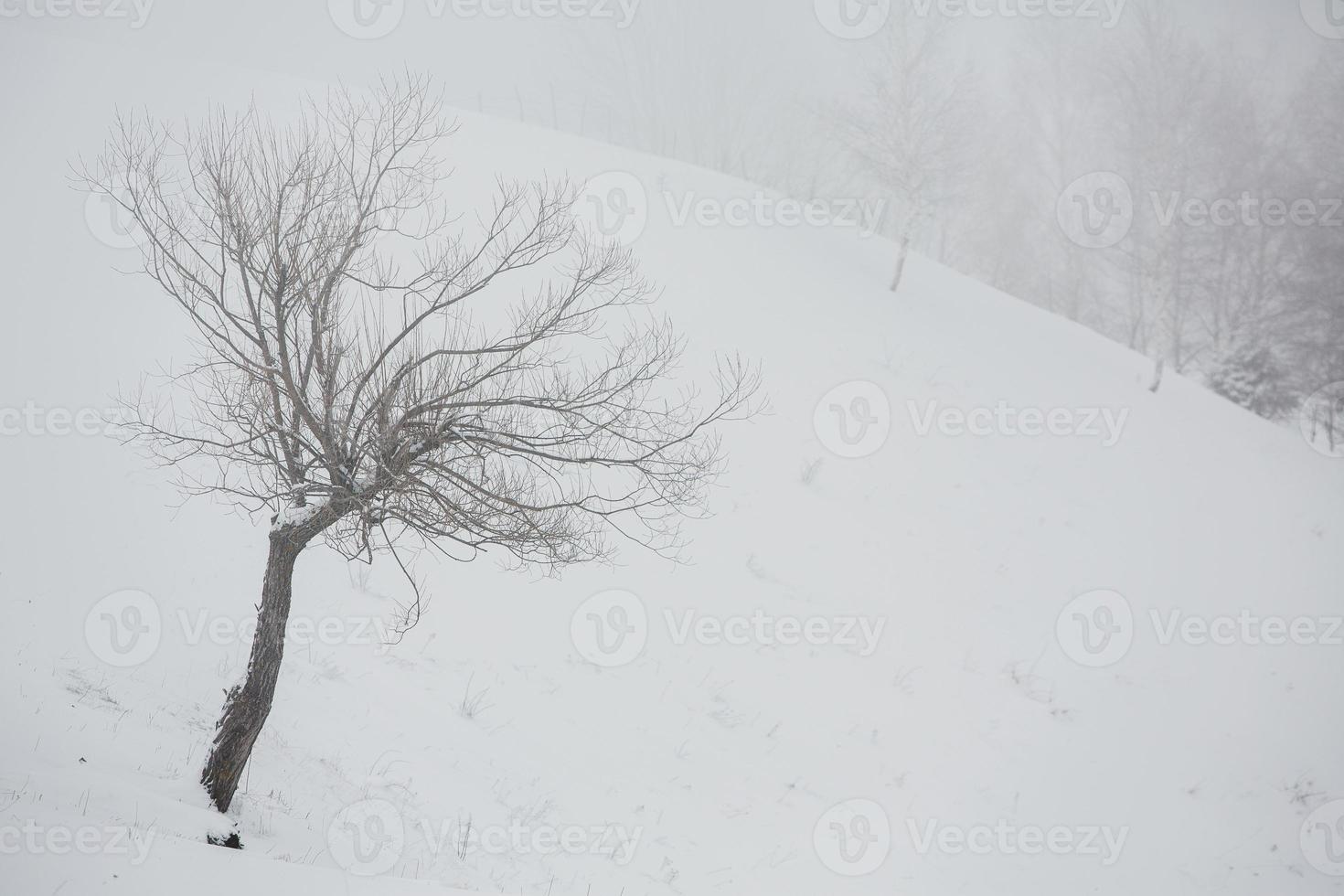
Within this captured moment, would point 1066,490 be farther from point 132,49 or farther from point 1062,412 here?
point 132,49

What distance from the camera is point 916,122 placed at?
18.9 meters

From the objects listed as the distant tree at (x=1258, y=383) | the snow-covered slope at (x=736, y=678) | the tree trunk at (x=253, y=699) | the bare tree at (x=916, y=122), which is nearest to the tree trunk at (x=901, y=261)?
the bare tree at (x=916, y=122)

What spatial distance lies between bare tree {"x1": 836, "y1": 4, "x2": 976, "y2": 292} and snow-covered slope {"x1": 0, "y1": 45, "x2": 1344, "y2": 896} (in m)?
6.97

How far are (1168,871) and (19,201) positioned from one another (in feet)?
74.3

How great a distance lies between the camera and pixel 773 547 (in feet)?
35.9

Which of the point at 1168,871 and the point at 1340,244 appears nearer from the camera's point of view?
the point at 1168,871

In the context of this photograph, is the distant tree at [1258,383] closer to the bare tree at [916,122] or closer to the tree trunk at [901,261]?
the bare tree at [916,122]

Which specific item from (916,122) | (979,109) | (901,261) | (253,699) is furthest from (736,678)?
(979,109)

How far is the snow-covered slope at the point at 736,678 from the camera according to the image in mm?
5895

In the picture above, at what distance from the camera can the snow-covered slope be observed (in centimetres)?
589

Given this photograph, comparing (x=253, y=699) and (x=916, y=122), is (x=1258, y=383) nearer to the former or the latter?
(x=916, y=122)

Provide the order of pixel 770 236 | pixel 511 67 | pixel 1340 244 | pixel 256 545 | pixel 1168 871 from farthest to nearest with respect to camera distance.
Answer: pixel 511 67
pixel 1340 244
pixel 770 236
pixel 256 545
pixel 1168 871

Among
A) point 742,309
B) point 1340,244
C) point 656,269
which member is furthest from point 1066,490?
point 1340,244

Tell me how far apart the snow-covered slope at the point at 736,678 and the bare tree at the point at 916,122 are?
697 centimetres
